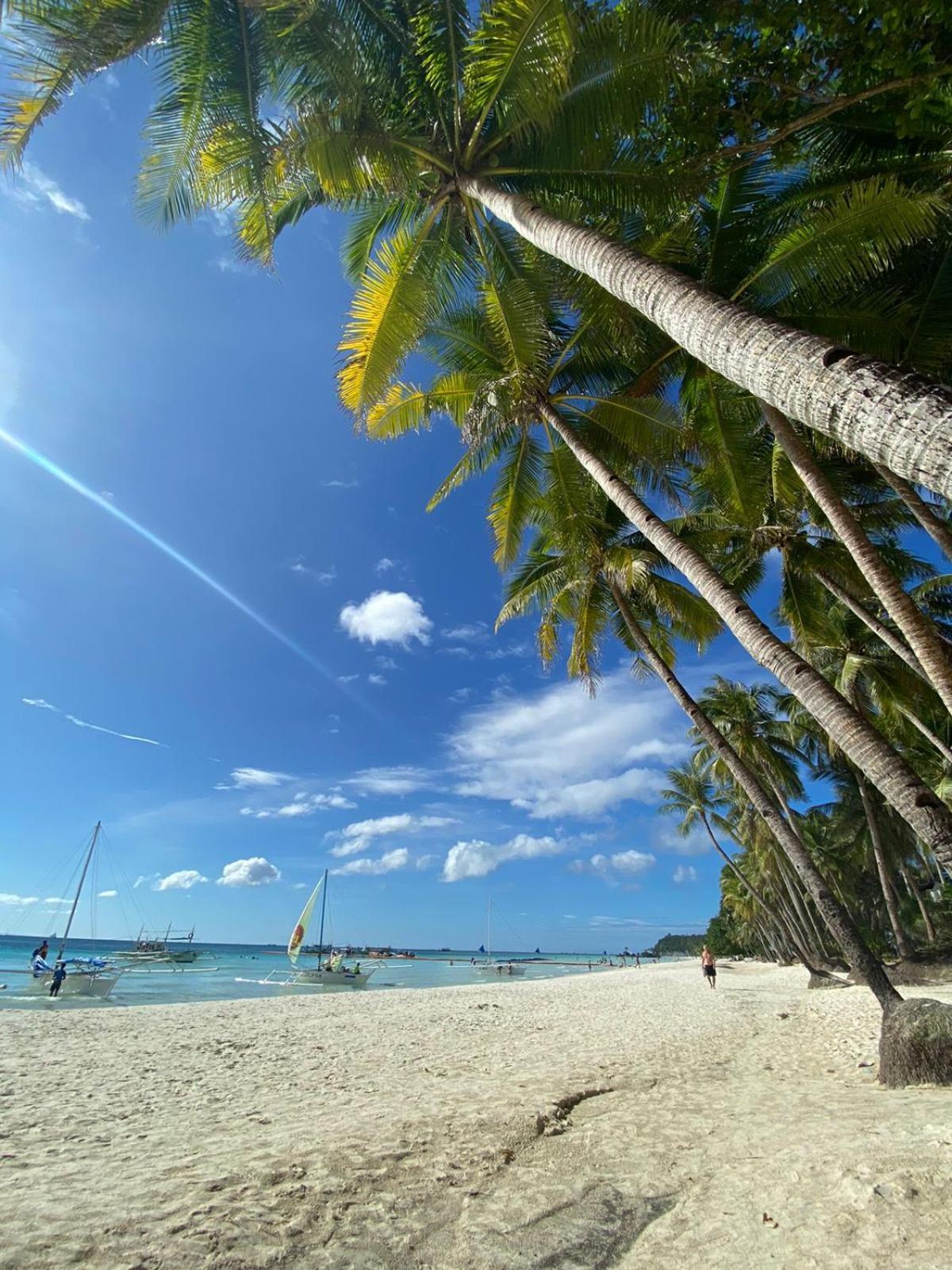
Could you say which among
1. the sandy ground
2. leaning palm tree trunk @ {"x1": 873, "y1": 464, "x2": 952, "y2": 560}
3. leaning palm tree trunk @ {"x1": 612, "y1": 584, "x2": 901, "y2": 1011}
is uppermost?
leaning palm tree trunk @ {"x1": 873, "y1": 464, "x2": 952, "y2": 560}

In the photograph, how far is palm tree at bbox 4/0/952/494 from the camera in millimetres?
4672

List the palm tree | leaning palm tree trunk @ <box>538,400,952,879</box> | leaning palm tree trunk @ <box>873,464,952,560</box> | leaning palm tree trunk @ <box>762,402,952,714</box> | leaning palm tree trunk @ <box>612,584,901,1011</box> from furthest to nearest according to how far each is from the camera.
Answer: leaning palm tree trunk @ <box>873,464,952,560</box>
leaning palm tree trunk @ <box>612,584,901,1011</box>
leaning palm tree trunk @ <box>762,402,952,714</box>
the palm tree
leaning palm tree trunk @ <box>538,400,952,879</box>

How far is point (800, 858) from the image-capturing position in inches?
337

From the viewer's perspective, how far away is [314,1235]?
3.09m

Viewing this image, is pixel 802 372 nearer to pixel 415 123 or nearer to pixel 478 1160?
pixel 478 1160

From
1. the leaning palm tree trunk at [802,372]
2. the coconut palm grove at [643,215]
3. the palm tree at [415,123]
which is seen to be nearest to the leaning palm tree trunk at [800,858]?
the coconut palm grove at [643,215]

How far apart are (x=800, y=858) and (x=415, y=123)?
33.7ft

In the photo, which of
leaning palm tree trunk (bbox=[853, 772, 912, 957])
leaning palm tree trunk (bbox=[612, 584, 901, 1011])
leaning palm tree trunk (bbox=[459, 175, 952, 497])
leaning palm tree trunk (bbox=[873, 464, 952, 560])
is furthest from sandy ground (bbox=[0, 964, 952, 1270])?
leaning palm tree trunk (bbox=[853, 772, 912, 957])

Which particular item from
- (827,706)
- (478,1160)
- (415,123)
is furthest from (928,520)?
(478,1160)

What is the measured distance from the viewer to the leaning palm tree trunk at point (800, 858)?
21.7 feet

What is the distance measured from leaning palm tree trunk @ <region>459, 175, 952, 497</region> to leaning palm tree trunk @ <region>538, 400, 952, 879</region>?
2804 mm

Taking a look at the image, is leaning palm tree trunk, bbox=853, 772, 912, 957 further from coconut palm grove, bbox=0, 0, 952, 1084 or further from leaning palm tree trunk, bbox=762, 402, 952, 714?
leaning palm tree trunk, bbox=762, 402, 952, 714

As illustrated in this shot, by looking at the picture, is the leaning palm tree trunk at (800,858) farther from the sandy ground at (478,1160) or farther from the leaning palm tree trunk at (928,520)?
the leaning palm tree trunk at (928,520)

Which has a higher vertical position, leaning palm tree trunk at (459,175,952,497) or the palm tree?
the palm tree
